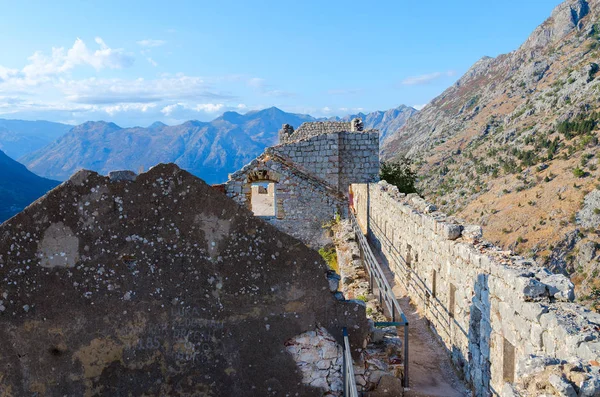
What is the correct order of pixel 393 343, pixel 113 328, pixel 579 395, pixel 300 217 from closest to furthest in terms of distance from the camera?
pixel 579 395, pixel 113 328, pixel 393 343, pixel 300 217

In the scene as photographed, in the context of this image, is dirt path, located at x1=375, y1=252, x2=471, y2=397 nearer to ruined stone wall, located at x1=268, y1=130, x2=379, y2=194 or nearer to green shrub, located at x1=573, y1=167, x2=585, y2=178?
ruined stone wall, located at x1=268, y1=130, x2=379, y2=194

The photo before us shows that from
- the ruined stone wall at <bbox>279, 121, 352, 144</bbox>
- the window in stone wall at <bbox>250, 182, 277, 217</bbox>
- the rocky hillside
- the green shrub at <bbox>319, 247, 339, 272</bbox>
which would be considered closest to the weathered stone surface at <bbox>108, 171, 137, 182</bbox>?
the green shrub at <bbox>319, 247, 339, 272</bbox>

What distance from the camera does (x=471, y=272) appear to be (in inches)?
252

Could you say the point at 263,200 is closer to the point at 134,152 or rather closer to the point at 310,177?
the point at 310,177

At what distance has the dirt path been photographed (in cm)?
621

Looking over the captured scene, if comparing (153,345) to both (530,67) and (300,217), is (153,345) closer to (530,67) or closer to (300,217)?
(300,217)

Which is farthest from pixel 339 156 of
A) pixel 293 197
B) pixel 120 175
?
pixel 120 175

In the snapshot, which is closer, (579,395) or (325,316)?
(579,395)

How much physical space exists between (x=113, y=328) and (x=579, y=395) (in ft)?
14.1

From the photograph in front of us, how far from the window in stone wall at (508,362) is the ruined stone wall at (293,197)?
9.65m

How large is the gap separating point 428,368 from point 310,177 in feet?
30.6

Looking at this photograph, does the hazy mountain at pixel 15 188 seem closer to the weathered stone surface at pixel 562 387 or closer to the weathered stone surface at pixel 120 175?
the weathered stone surface at pixel 120 175

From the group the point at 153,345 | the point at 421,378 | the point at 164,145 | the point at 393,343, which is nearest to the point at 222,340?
the point at 153,345

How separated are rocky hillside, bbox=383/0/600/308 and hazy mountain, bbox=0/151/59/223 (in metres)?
58.3
